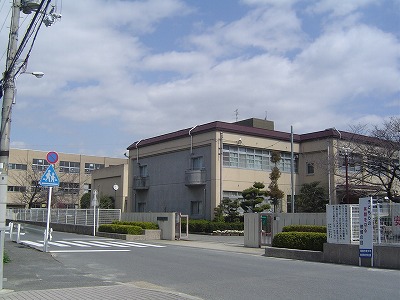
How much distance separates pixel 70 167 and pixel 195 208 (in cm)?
5305

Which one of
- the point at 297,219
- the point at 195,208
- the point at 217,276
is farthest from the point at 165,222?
the point at 217,276

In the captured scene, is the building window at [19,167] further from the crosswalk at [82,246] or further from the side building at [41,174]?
the crosswalk at [82,246]

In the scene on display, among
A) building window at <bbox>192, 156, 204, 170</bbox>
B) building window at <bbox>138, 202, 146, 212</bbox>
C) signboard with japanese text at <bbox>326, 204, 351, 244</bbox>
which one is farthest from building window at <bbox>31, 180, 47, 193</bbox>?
signboard with japanese text at <bbox>326, 204, 351, 244</bbox>

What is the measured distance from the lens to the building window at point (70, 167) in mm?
84769

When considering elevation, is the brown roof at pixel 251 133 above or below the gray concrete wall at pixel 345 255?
above

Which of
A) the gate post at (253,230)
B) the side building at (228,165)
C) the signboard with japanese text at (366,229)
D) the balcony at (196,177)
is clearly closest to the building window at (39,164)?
the side building at (228,165)

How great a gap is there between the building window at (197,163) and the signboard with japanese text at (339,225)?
21676mm

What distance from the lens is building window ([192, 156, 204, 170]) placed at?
3841 cm

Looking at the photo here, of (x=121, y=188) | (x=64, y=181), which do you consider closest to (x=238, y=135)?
(x=121, y=188)

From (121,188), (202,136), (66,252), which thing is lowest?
(66,252)

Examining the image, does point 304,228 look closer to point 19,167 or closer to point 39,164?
point 19,167

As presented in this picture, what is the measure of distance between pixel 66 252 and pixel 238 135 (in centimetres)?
2204

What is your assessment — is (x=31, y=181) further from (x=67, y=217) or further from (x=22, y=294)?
(x=22, y=294)

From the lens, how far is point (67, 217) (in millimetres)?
36531
